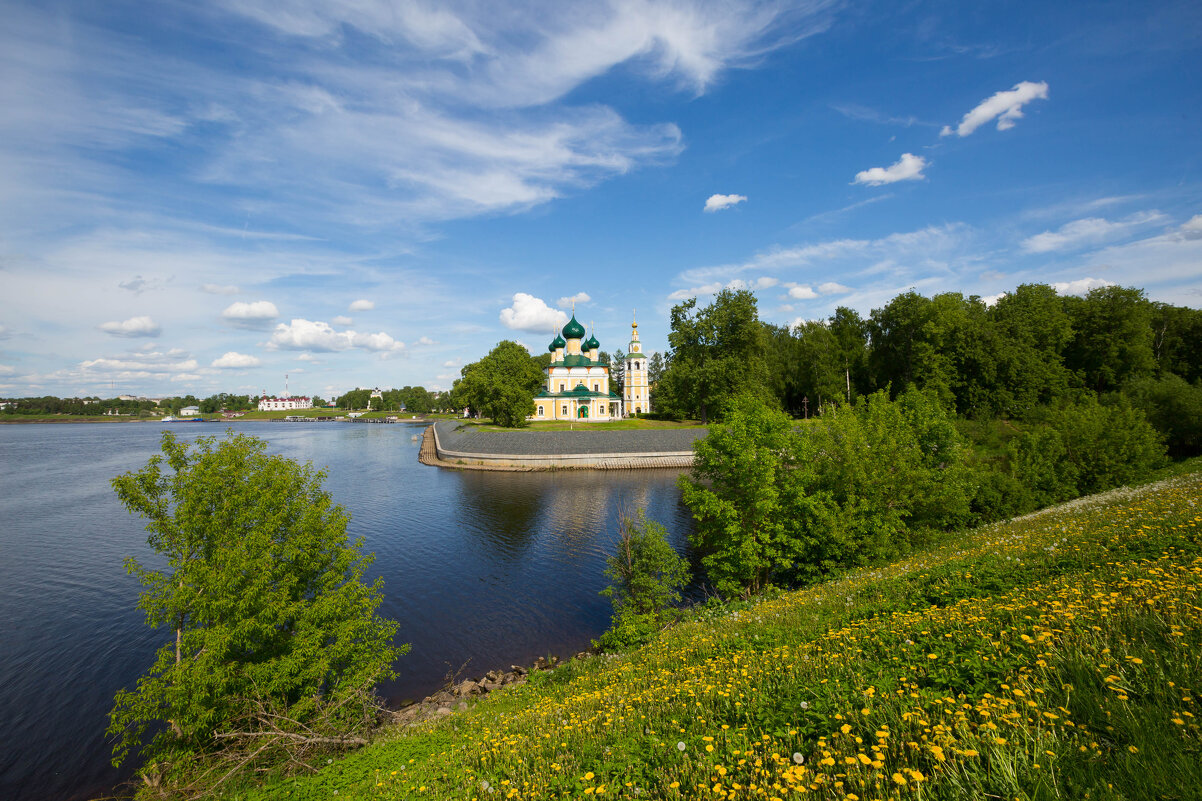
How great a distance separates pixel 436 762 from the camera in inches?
289

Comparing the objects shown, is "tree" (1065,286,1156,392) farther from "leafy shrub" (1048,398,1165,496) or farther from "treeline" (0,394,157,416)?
"treeline" (0,394,157,416)

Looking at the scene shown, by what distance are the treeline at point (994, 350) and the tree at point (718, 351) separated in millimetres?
146

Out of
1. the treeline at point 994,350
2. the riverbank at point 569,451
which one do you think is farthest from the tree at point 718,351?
the riverbank at point 569,451

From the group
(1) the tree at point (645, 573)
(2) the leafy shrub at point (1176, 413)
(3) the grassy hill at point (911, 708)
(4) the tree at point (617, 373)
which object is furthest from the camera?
(4) the tree at point (617, 373)

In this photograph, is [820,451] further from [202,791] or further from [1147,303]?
[1147,303]

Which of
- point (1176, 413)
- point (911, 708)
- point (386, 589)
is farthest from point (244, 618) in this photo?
point (1176, 413)

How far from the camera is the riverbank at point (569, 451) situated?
180 feet

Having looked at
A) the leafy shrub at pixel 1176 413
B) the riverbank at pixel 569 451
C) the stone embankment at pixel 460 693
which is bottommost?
the stone embankment at pixel 460 693

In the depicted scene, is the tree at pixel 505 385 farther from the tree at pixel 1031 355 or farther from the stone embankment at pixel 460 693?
the stone embankment at pixel 460 693

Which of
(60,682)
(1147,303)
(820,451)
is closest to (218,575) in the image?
(60,682)

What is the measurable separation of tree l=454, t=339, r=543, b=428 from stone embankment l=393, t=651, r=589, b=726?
5917 centimetres

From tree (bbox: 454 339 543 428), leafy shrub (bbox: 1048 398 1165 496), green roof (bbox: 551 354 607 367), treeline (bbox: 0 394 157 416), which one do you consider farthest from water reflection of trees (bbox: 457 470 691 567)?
treeline (bbox: 0 394 157 416)

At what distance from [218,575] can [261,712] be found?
9.92 feet

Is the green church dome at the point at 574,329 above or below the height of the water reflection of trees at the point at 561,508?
above
